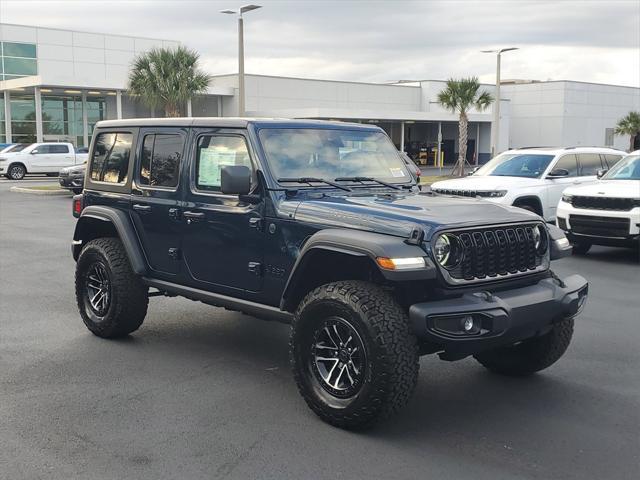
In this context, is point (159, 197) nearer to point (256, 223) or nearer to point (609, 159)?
point (256, 223)

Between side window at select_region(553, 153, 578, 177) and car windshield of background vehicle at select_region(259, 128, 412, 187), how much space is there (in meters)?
8.55

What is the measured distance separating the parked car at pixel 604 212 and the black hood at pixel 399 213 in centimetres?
647

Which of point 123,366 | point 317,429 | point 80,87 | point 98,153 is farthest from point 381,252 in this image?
point 80,87

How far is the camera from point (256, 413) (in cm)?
502

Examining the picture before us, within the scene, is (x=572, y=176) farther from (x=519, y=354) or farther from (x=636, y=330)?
(x=519, y=354)

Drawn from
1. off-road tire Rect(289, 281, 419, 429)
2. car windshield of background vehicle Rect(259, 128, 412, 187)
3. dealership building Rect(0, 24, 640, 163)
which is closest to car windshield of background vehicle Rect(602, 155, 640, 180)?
car windshield of background vehicle Rect(259, 128, 412, 187)

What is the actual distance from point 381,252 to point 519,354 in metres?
1.92

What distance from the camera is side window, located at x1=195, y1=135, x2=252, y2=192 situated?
575 cm

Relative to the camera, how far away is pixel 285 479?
13.3ft

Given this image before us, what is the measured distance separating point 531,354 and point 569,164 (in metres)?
9.46

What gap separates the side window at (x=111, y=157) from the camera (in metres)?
6.77

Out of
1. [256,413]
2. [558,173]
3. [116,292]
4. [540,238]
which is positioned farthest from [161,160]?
[558,173]

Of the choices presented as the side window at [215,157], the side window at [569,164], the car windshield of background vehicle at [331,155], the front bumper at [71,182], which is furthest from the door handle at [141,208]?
the front bumper at [71,182]

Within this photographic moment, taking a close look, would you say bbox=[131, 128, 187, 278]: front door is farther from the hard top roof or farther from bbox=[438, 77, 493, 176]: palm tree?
bbox=[438, 77, 493, 176]: palm tree
